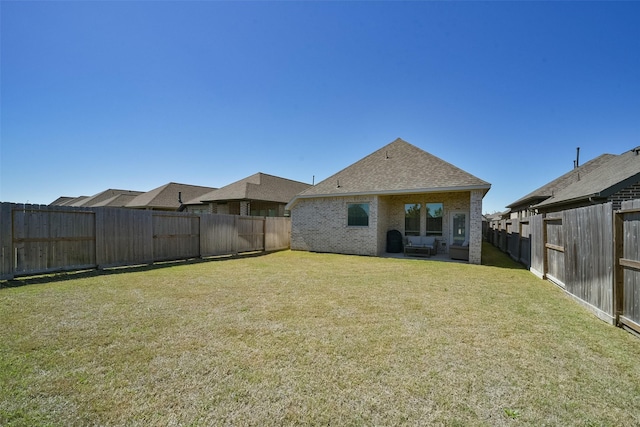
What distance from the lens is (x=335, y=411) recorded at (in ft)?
7.68

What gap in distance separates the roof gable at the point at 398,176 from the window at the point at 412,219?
1949 mm

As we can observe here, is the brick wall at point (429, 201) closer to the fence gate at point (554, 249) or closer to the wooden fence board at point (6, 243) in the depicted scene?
the fence gate at point (554, 249)

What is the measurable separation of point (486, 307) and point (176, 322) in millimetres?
5867

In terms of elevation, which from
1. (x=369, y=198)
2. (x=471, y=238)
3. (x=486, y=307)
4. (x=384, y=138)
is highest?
(x=384, y=138)

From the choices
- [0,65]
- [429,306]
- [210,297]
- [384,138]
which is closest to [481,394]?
[429,306]

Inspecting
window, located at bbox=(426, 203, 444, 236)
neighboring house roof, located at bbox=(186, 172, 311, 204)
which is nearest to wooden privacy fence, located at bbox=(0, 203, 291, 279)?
neighboring house roof, located at bbox=(186, 172, 311, 204)

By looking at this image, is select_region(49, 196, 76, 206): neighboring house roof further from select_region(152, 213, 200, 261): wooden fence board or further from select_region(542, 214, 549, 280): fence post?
select_region(542, 214, 549, 280): fence post

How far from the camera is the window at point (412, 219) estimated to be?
49.0ft

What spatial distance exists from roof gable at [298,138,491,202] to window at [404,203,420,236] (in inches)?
76.7

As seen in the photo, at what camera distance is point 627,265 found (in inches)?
163

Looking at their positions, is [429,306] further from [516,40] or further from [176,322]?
[516,40]

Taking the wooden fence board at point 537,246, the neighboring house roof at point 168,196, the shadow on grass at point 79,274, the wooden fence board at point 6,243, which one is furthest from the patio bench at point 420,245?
the neighboring house roof at point 168,196

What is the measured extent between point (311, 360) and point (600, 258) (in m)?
5.52

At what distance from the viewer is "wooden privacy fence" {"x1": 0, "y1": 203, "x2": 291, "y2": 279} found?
25.7 ft
